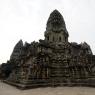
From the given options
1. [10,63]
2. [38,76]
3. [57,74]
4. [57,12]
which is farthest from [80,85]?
[10,63]

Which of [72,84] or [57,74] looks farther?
[57,74]

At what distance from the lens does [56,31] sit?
3247 centimetres

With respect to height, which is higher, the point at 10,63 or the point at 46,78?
the point at 10,63

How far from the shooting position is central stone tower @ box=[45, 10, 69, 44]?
32.2 meters

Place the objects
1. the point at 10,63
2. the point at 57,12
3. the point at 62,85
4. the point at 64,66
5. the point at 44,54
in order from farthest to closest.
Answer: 1. the point at 10,63
2. the point at 57,12
3. the point at 44,54
4. the point at 64,66
5. the point at 62,85

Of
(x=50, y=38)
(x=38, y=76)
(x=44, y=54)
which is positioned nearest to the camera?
(x=38, y=76)

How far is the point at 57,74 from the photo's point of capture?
63.0 ft

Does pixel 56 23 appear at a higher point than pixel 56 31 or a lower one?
higher

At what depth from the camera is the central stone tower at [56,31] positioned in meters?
32.2

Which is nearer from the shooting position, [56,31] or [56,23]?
[56,31]

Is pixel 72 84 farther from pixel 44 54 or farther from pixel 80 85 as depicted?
pixel 44 54

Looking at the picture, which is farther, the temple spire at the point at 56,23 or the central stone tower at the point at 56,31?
the temple spire at the point at 56,23

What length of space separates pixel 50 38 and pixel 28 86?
1927 centimetres

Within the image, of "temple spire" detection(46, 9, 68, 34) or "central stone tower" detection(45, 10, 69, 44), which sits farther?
"temple spire" detection(46, 9, 68, 34)
